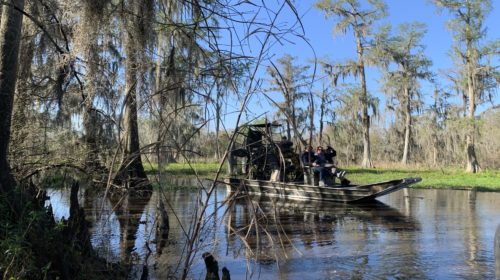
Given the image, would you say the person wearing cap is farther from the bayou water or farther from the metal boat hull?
the bayou water

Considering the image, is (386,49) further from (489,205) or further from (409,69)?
(489,205)

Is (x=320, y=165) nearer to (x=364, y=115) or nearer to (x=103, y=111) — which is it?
(x=103, y=111)

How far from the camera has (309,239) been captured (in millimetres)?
9797

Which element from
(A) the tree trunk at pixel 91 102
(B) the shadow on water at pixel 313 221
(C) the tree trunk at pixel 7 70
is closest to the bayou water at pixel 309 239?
(B) the shadow on water at pixel 313 221

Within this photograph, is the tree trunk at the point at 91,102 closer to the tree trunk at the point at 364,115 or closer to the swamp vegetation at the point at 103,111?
the swamp vegetation at the point at 103,111

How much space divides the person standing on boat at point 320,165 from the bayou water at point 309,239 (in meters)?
1.29

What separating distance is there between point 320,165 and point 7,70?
12.0m

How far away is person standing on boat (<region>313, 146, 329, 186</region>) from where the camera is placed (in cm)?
1639

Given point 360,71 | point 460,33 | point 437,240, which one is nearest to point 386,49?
point 360,71

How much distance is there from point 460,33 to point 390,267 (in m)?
31.6

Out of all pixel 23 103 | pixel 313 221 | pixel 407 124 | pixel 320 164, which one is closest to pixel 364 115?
pixel 407 124

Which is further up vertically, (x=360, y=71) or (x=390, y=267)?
(x=360, y=71)

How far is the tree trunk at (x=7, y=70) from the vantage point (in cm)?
546

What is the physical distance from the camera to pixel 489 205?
15.6 metres
